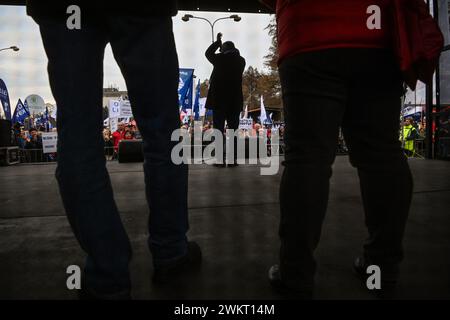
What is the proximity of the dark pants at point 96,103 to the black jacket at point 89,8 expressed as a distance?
0.07 feet

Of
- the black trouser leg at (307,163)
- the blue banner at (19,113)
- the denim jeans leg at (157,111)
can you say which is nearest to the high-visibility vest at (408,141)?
the black trouser leg at (307,163)

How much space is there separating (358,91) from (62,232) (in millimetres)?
1452

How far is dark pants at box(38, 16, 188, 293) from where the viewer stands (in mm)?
1023

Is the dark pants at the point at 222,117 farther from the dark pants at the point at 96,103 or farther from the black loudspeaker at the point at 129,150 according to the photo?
the dark pants at the point at 96,103

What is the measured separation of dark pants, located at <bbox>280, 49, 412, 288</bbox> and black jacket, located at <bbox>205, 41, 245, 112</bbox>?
363 cm

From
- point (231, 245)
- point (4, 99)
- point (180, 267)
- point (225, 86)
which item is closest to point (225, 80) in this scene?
point (225, 86)

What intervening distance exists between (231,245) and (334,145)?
65cm

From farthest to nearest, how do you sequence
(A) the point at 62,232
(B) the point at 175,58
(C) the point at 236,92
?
(C) the point at 236,92
(A) the point at 62,232
(B) the point at 175,58

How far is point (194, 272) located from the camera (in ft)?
4.04

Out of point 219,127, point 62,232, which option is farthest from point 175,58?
point 219,127

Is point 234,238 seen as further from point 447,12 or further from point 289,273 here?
point 447,12

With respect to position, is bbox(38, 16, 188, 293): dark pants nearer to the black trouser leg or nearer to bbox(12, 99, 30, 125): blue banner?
the black trouser leg

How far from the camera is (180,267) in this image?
48.1 inches

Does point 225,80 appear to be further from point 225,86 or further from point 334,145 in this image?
point 334,145
